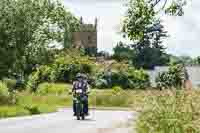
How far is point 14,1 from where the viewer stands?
39.8 metres

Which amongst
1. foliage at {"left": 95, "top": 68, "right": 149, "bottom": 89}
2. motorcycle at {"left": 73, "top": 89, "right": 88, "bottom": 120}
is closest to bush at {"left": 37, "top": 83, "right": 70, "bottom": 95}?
foliage at {"left": 95, "top": 68, "right": 149, "bottom": 89}

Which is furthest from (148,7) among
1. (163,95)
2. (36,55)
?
(36,55)

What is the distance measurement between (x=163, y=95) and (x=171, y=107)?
584 millimetres

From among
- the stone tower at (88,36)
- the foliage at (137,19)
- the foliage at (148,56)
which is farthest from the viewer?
the stone tower at (88,36)

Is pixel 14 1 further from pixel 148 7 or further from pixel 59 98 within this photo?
pixel 148 7

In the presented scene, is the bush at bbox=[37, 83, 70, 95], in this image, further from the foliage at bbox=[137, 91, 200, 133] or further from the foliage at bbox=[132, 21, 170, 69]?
the foliage at bbox=[132, 21, 170, 69]

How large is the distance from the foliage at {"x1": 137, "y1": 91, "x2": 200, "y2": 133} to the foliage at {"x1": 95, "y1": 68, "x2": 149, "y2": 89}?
5550cm

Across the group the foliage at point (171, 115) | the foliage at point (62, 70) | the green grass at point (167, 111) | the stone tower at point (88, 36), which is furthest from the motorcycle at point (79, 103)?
the stone tower at point (88, 36)

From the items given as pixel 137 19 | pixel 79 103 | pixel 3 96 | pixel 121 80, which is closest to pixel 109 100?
pixel 3 96

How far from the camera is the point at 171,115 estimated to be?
14281mm

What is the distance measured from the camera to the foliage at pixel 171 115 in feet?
45.5

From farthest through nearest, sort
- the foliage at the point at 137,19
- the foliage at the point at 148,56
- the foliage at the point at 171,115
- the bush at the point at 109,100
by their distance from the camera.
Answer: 1. the foliage at the point at 148,56
2. the bush at the point at 109,100
3. the foliage at the point at 137,19
4. the foliage at the point at 171,115

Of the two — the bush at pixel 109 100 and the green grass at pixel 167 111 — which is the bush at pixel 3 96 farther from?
the green grass at pixel 167 111

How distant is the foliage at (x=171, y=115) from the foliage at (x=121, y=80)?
5550 centimetres
